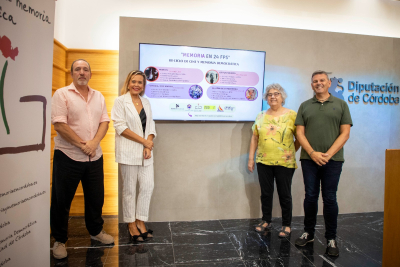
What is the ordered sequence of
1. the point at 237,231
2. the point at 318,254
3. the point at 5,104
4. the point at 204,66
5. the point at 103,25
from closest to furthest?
the point at 5,104, the point at 318,254, the point at 237,231, the point at 204,66, the point at 103,25

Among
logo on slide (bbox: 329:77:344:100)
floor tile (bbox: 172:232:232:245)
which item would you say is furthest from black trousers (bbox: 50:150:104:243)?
logo on slide (bbox: 329:77:344:100)

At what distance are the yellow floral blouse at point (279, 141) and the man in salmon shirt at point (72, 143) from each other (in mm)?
1616

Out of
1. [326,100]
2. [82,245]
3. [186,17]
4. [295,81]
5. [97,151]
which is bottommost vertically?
[82,245]

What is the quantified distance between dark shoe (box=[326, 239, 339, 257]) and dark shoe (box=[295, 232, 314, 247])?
191 mm

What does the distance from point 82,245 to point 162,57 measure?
2.05 metres

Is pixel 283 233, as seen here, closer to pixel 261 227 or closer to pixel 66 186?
pixel 261 227

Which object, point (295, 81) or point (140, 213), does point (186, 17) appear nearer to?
point (295, 81)

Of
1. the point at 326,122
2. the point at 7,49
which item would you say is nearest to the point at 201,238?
the point at 326,122

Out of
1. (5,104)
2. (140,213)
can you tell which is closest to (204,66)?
(140,213)

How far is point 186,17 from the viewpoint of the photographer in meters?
3.28

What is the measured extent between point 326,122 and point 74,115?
2.21 m

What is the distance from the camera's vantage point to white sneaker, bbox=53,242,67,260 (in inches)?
85.2

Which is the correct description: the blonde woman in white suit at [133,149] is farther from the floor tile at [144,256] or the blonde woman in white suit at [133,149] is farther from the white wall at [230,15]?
the white wall at [230,15]

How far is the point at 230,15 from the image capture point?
133 inches
